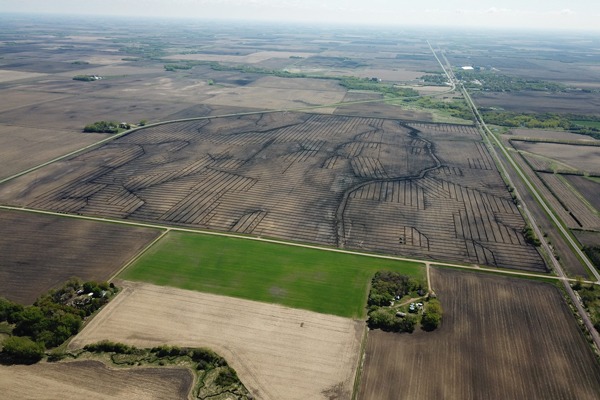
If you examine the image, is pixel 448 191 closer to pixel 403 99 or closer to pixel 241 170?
pixel 241 170

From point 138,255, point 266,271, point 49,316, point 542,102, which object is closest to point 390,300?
point 266,271

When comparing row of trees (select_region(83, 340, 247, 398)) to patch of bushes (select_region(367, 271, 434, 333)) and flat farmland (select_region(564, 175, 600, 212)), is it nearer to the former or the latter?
patch of bushes (select_region(367, 271, 434, 333))

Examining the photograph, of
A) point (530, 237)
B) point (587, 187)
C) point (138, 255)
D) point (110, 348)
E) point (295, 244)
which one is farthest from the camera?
point (587, 187)

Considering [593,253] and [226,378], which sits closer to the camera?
[226,378]

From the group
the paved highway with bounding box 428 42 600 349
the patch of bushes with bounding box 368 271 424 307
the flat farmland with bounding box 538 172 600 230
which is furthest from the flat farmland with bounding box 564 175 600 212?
the patch of bushes with bounding box 368 271 424 307

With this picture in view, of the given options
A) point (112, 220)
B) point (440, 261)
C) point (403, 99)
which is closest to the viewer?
point (440, 261)

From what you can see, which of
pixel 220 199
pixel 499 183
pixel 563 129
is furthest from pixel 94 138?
pixel 563 129

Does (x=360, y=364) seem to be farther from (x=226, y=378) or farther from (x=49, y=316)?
(x=49, y=316)
